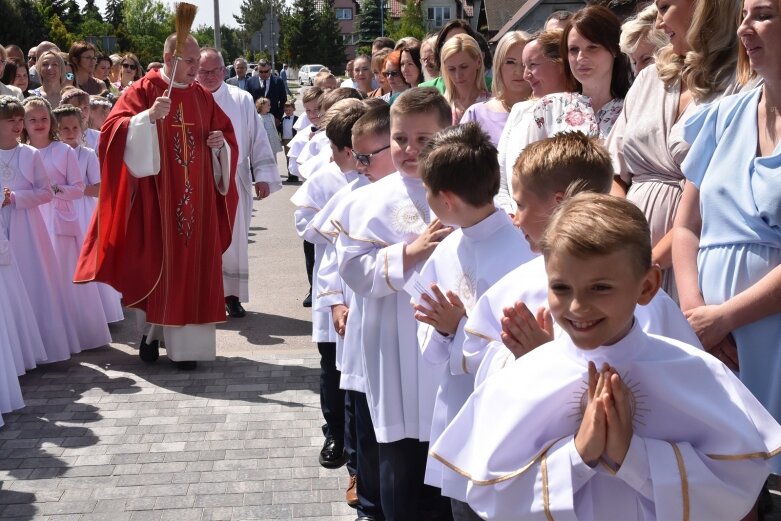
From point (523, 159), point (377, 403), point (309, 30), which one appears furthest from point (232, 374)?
point (309, 30)

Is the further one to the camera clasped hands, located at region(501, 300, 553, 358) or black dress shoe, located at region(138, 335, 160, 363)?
black dress shoe, located at region(138, 335, 160, 363)

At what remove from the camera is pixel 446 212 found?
3129mm

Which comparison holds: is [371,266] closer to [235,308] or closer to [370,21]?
[235,308]

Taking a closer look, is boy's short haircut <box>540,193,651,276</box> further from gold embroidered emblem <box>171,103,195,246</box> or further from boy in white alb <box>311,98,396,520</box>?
gold embroidered emblem <box>171,103,195,246</box>

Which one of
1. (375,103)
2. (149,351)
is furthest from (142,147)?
(375,103)

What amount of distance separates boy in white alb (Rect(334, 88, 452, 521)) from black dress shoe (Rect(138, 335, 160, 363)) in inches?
145

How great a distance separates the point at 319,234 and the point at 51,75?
23.5 ft

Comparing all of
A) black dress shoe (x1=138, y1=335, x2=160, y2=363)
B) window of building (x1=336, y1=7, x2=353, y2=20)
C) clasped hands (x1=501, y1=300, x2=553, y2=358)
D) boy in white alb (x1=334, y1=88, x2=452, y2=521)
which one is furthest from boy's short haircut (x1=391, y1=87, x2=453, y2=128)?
window of building (x1=336, y1=7, x2=353, y2=20)

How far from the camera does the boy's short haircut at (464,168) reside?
307 centimetres

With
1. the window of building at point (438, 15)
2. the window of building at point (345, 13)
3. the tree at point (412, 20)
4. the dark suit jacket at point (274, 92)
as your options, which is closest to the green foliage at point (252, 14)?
the window of building at point (345, 13)

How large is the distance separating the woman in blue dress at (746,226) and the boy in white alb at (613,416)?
0.93m

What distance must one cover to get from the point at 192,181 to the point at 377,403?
3789 mm

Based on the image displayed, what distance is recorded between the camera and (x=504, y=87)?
5.38m

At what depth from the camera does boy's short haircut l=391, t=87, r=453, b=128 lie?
367cm
